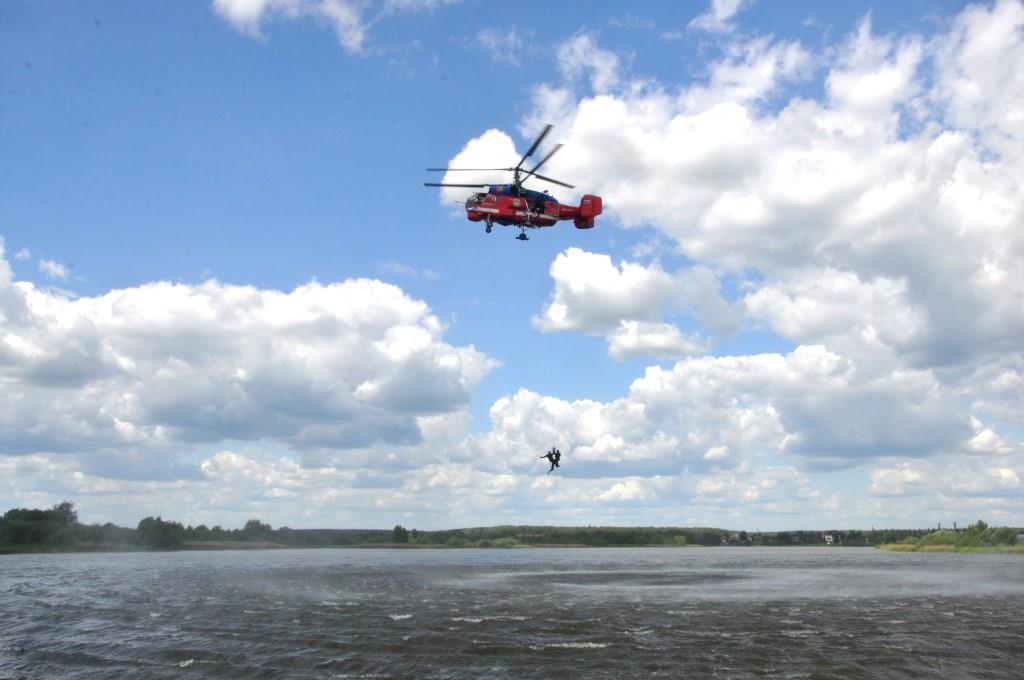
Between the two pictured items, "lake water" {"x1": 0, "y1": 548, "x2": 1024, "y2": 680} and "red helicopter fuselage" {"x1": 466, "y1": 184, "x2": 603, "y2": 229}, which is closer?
"lake water" {"x1": 0, "y1": 548, "x2": 1024, "y2": 680}

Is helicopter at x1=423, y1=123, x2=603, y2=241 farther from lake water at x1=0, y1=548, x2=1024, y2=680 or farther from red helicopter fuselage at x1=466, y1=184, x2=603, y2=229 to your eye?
lake water at x1=0, y1=548, x2=1024, y2=680

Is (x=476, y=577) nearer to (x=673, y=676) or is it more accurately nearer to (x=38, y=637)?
(x=38, y=637)

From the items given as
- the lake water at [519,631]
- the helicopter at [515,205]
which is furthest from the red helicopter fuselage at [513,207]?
the lake water at [519,631]

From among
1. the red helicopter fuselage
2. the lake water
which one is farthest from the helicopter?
the lake water

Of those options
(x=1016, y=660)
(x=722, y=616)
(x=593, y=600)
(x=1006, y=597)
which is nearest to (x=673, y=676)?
(x=1016, y=660)

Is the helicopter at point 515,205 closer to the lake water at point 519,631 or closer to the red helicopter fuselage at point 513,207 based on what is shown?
the red helicopter fuselage at point 513,207

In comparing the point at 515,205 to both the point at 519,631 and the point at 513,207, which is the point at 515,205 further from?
the point at 519,631

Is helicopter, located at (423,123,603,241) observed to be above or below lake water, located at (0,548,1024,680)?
above
